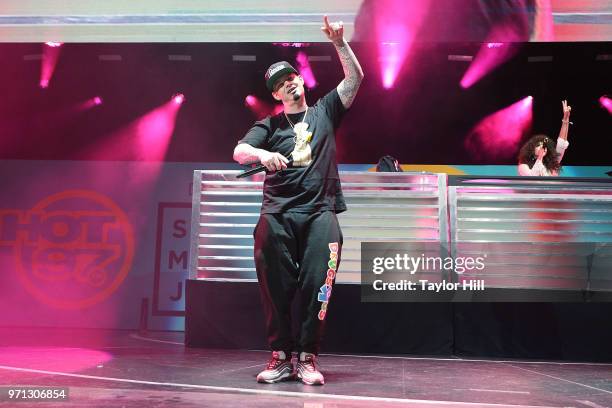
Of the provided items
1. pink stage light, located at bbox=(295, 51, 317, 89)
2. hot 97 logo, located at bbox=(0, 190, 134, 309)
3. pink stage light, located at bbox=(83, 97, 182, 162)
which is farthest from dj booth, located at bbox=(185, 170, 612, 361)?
pink stage light, located at bbox=(83, 97, 182, 162)

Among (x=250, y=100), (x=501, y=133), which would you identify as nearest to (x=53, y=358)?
(x=250, y=100)

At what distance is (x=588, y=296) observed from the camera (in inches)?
150

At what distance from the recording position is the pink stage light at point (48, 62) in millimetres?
6438

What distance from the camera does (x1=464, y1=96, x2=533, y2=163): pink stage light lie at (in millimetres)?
6617

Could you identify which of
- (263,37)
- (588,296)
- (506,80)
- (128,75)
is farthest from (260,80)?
(588,296)

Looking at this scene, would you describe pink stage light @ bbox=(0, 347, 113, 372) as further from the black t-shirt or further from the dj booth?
the black t-shirt

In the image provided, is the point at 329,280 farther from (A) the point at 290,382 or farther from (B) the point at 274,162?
(B) the point at 274,162

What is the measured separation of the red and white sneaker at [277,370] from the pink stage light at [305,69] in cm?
444

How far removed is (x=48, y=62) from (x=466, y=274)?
18.1 feet

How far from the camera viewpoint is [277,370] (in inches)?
103

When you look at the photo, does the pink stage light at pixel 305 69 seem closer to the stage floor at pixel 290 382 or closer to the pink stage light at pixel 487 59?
the pink stage light at pixel 487 59

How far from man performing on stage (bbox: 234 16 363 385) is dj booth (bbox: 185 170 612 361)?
123 cm

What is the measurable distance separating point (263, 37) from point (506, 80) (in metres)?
3.48

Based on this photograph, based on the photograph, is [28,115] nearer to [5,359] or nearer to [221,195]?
[221,195]
